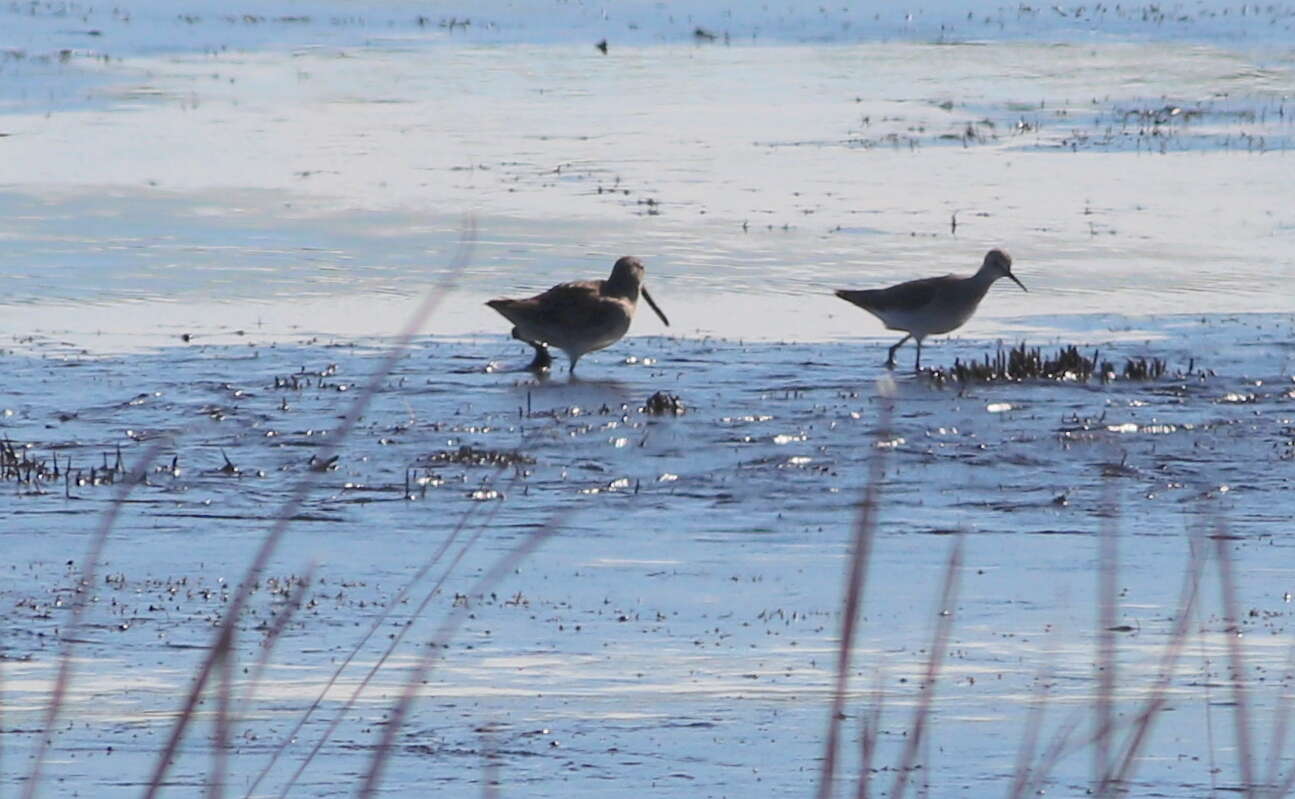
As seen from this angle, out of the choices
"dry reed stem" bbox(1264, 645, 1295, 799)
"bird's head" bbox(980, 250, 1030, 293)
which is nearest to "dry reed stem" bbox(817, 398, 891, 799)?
"dry reed stem" bbox(1264, 645, 1295, 799)

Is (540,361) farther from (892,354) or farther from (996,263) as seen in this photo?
(996,263)

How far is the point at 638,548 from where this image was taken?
30.9 ft

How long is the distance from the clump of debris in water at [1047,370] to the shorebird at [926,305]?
0.75m

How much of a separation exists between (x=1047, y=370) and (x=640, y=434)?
8.69ft

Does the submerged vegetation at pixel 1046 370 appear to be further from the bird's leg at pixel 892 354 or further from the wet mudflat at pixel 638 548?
the bird's leg at pixel 892 354

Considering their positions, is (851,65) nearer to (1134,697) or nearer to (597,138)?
(597,138)

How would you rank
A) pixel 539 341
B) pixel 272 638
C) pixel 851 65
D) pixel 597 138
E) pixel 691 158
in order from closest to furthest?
pixel 272 638, pixel 539 341, pixel 691 158, pixel 597 138, pixel 851 65

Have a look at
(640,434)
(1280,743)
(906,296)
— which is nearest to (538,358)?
(906,296)


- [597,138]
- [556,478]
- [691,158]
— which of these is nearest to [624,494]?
[556,478]

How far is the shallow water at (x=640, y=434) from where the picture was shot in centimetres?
694

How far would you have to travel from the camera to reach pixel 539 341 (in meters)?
13.9

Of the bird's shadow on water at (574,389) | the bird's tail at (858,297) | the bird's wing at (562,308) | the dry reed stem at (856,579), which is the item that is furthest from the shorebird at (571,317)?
the dry reed stem at (856,579)

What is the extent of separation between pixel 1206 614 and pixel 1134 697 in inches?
47.7

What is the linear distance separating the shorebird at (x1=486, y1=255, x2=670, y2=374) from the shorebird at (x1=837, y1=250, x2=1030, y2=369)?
1.52 meters
